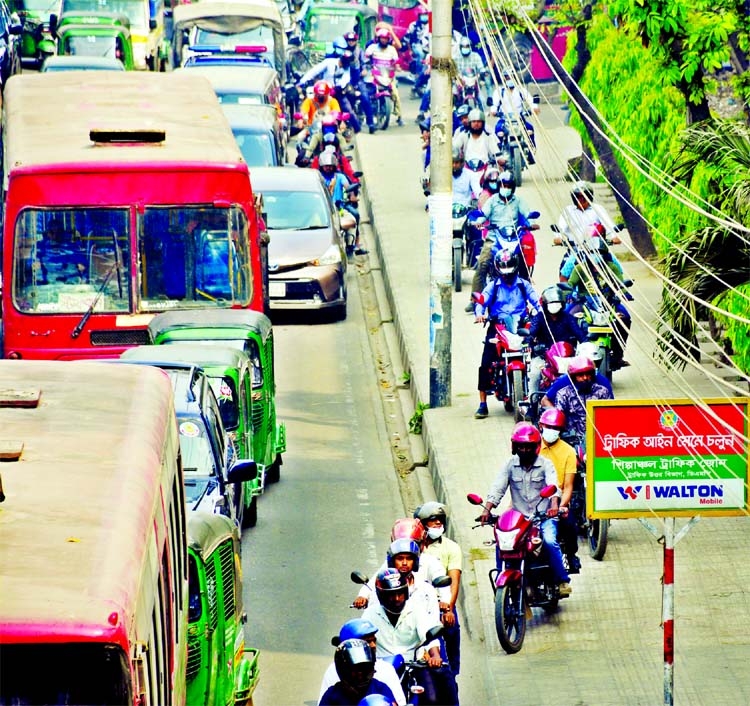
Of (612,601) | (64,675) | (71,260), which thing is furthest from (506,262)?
(64,675)

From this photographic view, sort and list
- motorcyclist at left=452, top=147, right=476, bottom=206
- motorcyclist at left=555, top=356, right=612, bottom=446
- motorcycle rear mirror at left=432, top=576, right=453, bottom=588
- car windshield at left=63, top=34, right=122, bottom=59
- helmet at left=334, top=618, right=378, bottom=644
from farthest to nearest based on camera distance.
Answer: car windshield at left=63, top=34, right=122, bottom=59 → motorcyclist at left=452, top=147, right=476, bottom=206 → motorcyclist at left=555, top=356, right=612, bottom=446 → motorcycle rear mirror at left=432, top=576, right=453, bottom=588 → helmet at left=334, top=618, right=378, bottom=644

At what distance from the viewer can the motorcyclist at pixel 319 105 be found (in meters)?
31.8

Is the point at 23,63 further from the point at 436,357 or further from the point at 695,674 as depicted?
the point at 695,674

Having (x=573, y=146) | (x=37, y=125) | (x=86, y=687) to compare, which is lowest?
(x=573, y=146)

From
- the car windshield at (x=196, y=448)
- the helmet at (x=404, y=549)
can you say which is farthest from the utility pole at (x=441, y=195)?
the helmet at (x=404, y=549)

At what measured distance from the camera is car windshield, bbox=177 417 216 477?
13.1 m

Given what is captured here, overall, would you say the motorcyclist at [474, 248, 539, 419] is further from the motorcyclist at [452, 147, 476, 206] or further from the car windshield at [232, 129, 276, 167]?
the car windshield at [232, 129, 276, 167]

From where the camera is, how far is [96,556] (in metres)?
6.26

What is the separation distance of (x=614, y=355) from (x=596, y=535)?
4.41 metres

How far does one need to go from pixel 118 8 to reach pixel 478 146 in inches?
616

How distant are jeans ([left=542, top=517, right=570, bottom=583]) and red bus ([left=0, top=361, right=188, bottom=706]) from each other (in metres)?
3.95

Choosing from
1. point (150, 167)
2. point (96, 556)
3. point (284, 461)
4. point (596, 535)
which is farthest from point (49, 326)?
point (96, 556)

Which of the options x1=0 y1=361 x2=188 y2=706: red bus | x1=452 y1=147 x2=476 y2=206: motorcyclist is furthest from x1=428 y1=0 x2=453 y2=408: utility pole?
x1=0 y1=361 x2=188 y2=706: red bus

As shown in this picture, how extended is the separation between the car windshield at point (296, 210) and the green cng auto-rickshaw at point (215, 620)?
13166 mm
